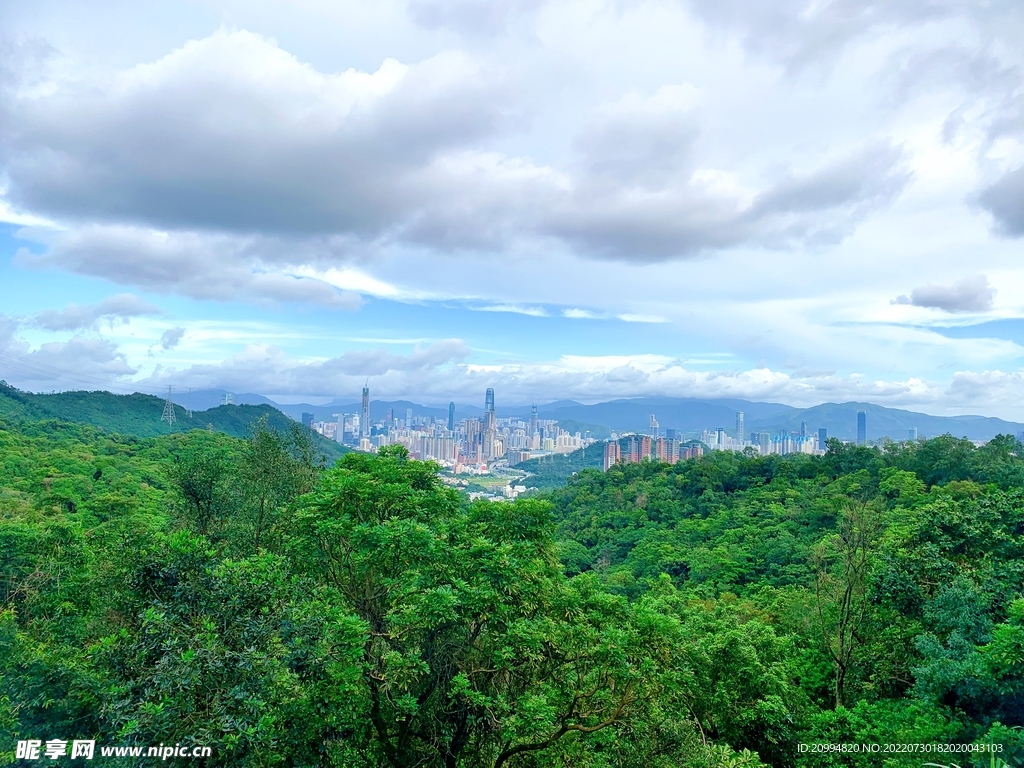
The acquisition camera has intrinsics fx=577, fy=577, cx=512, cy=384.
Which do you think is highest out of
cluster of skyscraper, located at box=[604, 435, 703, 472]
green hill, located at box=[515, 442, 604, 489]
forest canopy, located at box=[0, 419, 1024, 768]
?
forest canopy, located at box=[0, 419, 1024, 768]

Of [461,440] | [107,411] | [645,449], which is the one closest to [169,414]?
[107,411]

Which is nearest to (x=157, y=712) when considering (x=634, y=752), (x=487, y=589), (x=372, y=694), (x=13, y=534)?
(x=372, y=694)

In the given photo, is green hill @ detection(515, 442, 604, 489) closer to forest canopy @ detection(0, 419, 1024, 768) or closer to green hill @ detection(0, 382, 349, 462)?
green hill @ detection(0, 382, 349, 462)

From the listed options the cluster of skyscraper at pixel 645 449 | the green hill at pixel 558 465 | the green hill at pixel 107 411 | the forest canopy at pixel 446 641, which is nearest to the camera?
the forest canopy at pixel 446 641

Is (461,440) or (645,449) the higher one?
(645,449)

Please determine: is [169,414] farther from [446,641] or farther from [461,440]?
[461,440]

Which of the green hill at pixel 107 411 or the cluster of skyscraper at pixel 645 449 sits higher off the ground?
the green hill at pixel 107 411

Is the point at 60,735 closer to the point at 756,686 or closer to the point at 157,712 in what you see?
the point at 157,712

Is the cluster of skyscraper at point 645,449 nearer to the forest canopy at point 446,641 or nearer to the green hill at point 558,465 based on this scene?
the green hill at point 558,465

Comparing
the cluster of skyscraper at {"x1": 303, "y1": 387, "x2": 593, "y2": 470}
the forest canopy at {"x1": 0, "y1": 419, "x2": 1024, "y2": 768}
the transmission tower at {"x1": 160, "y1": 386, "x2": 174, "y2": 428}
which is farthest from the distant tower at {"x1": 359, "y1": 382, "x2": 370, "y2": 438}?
the forest canopy at {"x1": 0, "y1": 419, "x2": 1024, "y2": 768}

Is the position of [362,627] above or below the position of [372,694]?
above

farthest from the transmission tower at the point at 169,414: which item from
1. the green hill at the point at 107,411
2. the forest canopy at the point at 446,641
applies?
the forest canopy at the point at 446,641
